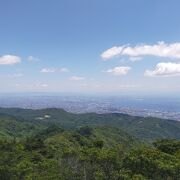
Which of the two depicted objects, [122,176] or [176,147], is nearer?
[122,176]

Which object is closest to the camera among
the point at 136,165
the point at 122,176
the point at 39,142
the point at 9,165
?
the point at 122,176

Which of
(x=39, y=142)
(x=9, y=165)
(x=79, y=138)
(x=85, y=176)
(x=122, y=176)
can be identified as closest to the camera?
(x=122, y=176)

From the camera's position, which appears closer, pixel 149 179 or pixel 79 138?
pixel 149 179

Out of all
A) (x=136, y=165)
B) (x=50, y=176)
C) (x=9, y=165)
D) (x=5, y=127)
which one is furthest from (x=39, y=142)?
(x=5, y=127)

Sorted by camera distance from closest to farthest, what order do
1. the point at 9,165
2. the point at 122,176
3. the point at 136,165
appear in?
the point at 122,176 < the point at 136,165 < the point at 9,165

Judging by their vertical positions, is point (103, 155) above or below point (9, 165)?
above

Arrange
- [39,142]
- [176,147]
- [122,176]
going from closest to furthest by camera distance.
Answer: [122,176] → [176,147] → [39,142]

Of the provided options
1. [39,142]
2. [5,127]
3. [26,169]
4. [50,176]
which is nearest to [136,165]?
[50,176]

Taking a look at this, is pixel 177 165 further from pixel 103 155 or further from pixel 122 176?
pixel 103 155

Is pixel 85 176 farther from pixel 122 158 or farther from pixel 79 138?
pixel 79 138
